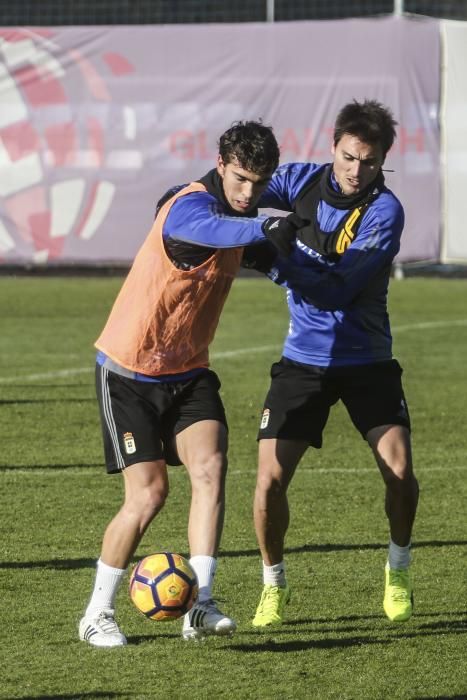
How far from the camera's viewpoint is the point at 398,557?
21.6ft

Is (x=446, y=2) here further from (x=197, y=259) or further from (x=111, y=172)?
(x=197, y=259)

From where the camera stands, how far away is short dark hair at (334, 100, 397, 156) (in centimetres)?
611

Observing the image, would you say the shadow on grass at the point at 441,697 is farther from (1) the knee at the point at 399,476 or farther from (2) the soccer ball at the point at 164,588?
(1) the knee at the point at 399,476

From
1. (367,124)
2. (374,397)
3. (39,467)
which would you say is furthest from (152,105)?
(367,124)

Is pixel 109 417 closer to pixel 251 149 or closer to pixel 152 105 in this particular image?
pixel 251 149

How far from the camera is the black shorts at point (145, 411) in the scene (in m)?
5.95

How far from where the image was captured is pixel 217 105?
23.1 m

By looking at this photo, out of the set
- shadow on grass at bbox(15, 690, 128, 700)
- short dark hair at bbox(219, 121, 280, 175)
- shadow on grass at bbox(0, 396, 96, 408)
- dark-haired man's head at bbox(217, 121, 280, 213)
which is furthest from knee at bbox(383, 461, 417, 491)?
shadow on grass at bbox(0, 396, 96, 408)

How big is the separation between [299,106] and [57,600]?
1702 cm

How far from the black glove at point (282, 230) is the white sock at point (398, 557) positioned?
1.69 metres

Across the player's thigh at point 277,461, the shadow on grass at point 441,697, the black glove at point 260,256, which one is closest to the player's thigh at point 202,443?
the player's thigh at point 277,461

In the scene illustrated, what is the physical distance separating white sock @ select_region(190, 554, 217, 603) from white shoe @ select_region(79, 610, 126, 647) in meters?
0.36

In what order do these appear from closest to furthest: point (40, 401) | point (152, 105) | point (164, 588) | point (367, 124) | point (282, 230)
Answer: point (282, 230), point (164, 588), point (367, 124), point (40, 401), point (152, 105)

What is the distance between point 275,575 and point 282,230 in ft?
5.76
